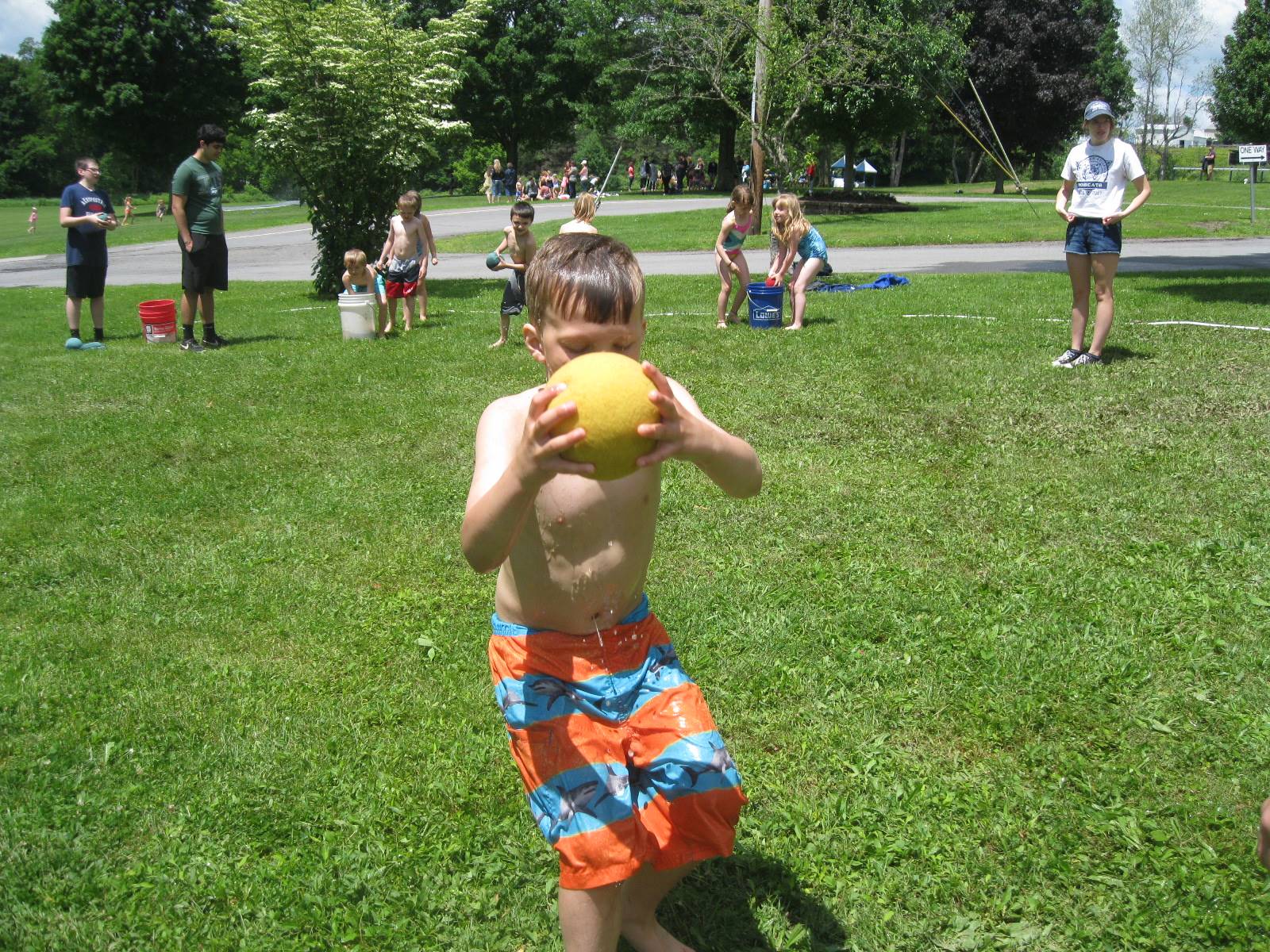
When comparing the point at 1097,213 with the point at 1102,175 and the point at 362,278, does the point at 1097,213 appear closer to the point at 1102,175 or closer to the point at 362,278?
the point at 1102,175

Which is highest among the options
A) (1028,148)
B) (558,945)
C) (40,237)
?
(1028,148)

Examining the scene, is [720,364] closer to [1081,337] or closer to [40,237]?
[1081,337]

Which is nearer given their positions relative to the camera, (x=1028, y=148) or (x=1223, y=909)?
(x=1223, y=909)

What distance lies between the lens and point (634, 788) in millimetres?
2592

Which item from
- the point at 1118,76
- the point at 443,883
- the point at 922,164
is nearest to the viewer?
the point at 443,883

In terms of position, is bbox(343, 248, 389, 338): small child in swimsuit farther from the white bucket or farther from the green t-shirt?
the green t-shirt

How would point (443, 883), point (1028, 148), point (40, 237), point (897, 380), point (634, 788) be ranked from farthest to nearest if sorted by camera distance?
1. point (1028, 148)
2. point (40, 237)
3. point (897, 380)
4. point (443, 883)
5. point (634, 788)

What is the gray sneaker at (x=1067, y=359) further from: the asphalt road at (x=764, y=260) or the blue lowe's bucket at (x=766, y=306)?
the asphalt road at (x=764, y=260)

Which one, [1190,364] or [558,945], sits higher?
[1190,364]

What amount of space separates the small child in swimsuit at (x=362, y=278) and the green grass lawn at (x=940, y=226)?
460 inches

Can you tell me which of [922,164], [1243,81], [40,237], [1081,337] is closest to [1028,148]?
[1243,81]

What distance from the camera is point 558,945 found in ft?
9.58

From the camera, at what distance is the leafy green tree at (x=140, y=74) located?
6041 centimetres

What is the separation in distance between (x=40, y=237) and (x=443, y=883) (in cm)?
3978
